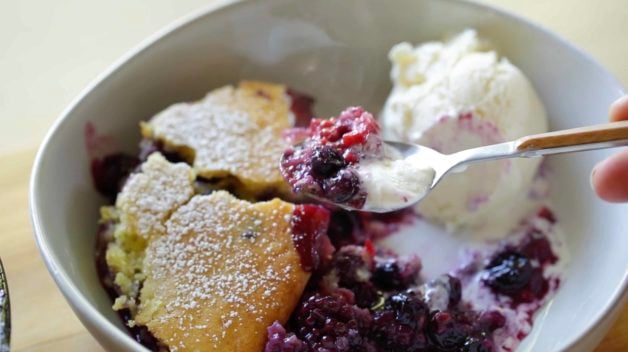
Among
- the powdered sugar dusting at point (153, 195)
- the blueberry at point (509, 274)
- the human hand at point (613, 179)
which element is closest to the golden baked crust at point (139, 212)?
the powdered sugar dusting at point (153, 195)

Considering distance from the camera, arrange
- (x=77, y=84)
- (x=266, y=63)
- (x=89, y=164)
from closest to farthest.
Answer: (x=89, y=164) → (x=266, y=63) → (x=77, y=84)

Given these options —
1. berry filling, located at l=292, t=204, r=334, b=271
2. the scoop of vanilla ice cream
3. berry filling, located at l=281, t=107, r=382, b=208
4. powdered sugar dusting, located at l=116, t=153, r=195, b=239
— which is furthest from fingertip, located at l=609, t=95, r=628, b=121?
powdered sugar dusting, located at l=116, t=153, r=195, b=239

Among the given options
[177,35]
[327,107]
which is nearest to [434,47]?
[327,107]

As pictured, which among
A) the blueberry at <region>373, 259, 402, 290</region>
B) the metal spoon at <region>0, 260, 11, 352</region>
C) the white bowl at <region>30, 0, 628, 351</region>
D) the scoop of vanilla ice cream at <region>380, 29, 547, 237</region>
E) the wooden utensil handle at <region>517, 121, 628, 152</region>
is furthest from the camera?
the scoop of vanilla ice cream at <region>380, 29, 547, 237</region>

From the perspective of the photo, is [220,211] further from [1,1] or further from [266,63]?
[1,1]

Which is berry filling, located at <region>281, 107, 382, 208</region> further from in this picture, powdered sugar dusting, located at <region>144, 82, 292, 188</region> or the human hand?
the human hand

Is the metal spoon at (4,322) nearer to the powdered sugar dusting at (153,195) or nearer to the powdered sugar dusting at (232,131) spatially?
the powdered sugar dusting at (153,195)
